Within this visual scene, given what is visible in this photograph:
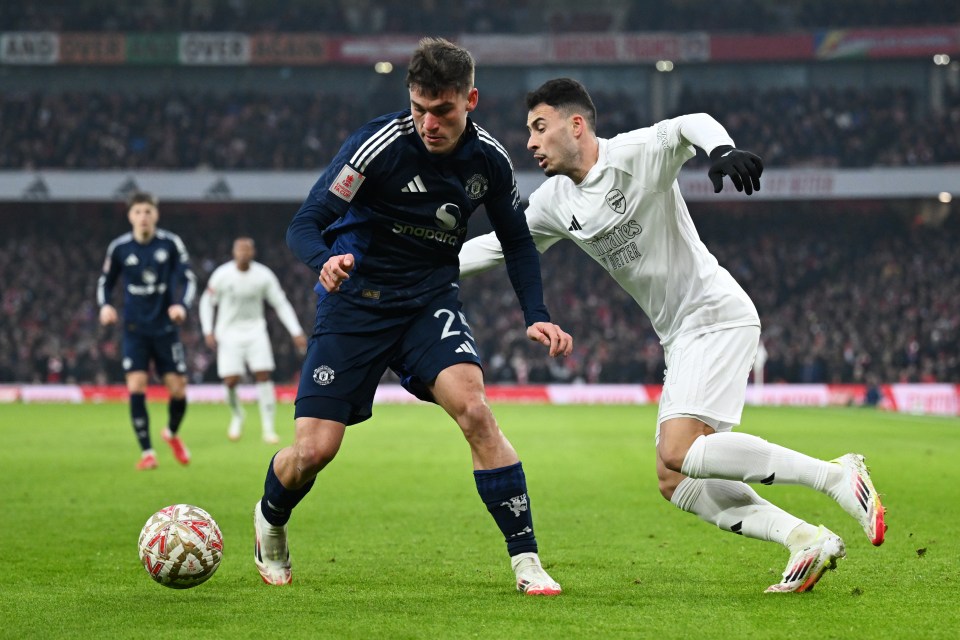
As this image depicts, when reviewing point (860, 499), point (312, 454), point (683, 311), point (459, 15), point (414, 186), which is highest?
point (459, 15)

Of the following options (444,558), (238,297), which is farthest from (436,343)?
(238,297)

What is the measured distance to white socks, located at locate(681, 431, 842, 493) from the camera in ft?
17.1

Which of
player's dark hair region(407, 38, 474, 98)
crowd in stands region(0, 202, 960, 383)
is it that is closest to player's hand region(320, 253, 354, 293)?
player's dark hair region(407, 38, 474, 98)

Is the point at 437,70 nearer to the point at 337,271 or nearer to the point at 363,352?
the point at 337,271

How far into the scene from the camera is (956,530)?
768cm

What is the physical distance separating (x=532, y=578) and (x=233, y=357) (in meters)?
12.0

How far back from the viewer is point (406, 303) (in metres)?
5.62

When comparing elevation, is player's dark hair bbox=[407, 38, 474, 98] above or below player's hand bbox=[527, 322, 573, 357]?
above

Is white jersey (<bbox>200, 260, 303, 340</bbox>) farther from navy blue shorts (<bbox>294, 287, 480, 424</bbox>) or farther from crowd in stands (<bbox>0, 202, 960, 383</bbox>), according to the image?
crowd in stands (<bbox>0, 202, 960, 383</bbox>)

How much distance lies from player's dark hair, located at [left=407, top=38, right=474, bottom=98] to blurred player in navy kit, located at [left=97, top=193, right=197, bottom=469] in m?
7.58

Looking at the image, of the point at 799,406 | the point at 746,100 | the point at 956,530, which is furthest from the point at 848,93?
the point at 956,530

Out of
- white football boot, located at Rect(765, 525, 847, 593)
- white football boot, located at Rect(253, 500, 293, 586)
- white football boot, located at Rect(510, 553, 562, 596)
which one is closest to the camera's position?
white football boot, located at Rect(765, 525, 847, 593)

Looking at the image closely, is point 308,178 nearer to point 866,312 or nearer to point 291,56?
point 291,56

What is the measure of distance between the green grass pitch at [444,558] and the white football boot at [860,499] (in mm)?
342
